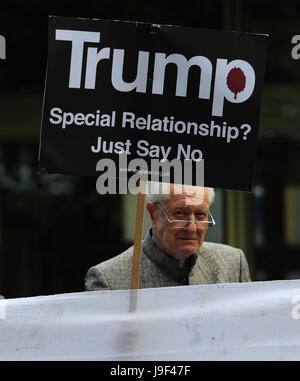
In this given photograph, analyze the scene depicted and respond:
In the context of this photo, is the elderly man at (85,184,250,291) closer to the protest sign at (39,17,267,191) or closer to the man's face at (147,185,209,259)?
the man's face at (147,185,209,259)

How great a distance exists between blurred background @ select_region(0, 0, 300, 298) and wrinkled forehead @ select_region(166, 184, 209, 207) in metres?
2.57

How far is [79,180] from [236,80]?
3596 mm

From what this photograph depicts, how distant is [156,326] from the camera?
2.56 metres

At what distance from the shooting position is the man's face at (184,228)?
309cm

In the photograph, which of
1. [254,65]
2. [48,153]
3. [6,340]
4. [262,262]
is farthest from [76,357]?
[262,262]

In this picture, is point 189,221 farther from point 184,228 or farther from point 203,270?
point 203,270

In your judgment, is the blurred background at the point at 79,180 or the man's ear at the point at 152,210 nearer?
the man's ear at the point at 152,210

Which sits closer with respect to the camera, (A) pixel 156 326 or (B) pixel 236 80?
(A) pixel 156 326

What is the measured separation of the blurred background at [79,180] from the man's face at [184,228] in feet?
8.46

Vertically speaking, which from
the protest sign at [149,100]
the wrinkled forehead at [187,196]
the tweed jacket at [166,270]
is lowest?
the tweed jacket at [166,270]
